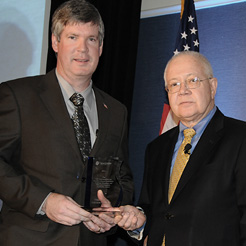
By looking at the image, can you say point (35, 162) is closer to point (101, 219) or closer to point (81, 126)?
point (81, 126)

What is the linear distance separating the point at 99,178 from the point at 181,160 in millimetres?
590

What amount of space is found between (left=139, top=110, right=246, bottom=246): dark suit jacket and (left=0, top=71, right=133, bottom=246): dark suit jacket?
0.52 metres

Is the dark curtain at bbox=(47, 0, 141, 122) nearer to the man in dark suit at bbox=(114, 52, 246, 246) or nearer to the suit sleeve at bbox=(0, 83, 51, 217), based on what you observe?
the man in dark suit at bbox=(114, 52, 246, 246)

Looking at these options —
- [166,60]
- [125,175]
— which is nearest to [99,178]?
[125,175]

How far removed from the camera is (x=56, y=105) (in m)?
2.69

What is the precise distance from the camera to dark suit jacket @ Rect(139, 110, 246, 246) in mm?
2404

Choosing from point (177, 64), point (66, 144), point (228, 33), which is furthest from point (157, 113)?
point (66, 144)

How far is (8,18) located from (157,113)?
93.8 inches

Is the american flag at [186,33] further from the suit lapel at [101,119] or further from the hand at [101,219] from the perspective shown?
the hand at [101,219]

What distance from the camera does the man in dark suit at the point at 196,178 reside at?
2.42 m

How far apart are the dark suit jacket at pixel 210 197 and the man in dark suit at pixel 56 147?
1.24ft

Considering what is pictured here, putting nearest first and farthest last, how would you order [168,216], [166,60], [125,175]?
[168,216] < [125,175] < [166,60]

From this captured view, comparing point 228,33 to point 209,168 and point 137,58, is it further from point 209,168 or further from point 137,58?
point 209,168

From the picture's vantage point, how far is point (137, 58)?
582 centimetres
